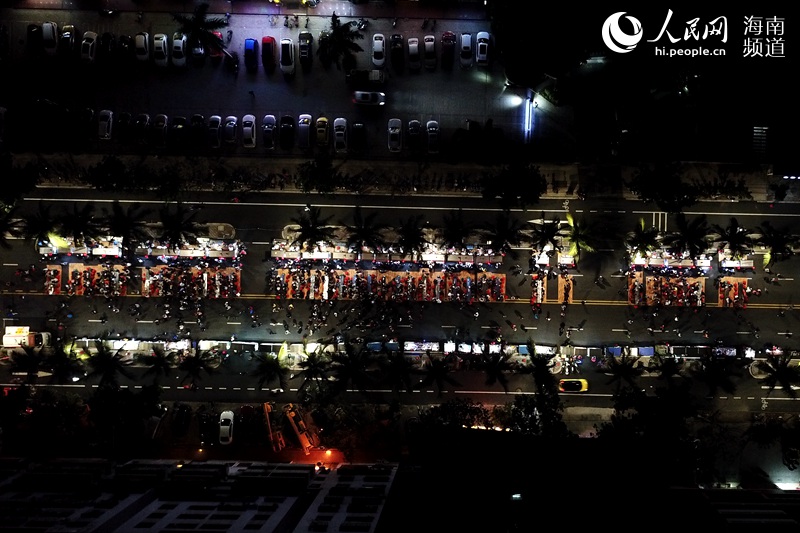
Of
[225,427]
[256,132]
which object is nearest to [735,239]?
[256,132]

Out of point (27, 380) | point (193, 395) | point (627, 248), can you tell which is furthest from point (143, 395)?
point (627, 248)

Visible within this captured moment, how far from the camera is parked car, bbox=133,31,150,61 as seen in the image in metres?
38.8

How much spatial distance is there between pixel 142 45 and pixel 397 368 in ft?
94.7

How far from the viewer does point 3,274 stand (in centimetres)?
3869

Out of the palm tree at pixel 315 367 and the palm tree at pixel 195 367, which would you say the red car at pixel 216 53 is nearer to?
the palm tree at pixel 195 367

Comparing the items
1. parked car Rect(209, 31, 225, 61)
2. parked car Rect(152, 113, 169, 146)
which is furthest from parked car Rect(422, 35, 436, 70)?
parked car Rect(152, 113, 169, 146)

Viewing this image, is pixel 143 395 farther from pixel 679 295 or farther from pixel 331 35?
pixel 679 295

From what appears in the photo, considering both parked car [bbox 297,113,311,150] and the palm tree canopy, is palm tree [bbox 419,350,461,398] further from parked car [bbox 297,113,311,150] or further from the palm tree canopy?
parked car [bbox 297,113,311,150]

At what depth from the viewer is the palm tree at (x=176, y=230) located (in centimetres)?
3659

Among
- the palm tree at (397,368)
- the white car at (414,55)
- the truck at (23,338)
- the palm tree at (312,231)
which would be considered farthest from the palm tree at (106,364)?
the white car at (414,55)

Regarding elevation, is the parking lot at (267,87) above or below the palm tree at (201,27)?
below

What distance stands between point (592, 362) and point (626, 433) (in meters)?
5.54

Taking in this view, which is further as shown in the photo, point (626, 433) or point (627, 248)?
point (627, 248)

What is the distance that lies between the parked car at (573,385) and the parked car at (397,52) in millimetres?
24974
